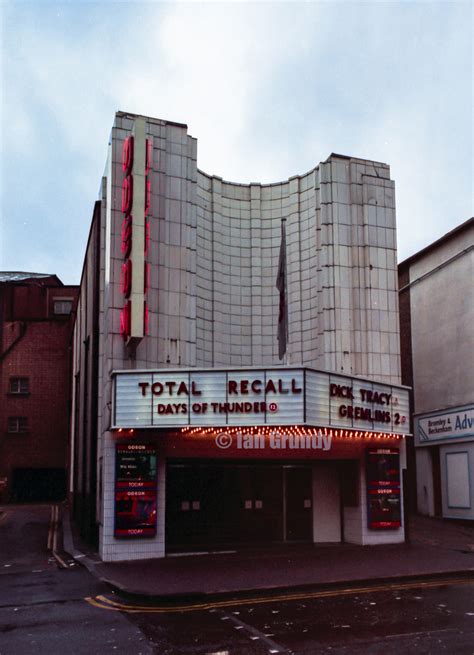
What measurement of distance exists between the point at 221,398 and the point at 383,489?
730 centimetres

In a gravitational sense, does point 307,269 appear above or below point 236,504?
above

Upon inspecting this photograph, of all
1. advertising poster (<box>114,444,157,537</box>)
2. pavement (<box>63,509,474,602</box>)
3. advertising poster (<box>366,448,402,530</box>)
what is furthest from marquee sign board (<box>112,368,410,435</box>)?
advertising poster (<box>366,448,402,530</box>)

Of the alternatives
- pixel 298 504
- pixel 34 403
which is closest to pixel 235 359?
pixel 298 504

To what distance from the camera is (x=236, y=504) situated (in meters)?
22.9

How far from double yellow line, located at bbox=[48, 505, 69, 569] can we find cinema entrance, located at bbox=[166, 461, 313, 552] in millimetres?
3255

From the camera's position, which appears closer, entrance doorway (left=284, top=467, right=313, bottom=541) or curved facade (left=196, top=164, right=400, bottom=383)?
entrance doorway (left=284, top=467, right=313, bottom=541)

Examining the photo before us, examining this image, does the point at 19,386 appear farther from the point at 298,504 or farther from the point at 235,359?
the point at 298,504

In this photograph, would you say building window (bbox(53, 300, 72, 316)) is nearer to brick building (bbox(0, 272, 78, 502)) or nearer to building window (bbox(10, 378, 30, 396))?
brick building (bbox(0, 272, 78, 502))

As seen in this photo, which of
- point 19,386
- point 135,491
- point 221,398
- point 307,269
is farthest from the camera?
point 19,386

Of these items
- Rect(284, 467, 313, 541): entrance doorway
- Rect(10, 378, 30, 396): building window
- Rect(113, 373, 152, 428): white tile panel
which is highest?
Rect(10, 378, 30, 396): building window

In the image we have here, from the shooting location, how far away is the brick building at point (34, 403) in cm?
4400

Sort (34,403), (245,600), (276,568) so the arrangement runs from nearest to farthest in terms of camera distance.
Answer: (245,600) < (276,568) < (34,403)

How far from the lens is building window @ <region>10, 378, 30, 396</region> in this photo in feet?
147

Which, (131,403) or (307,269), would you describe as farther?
Result: (307,269)
